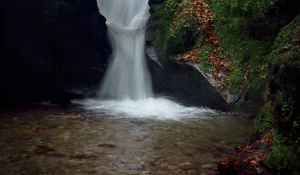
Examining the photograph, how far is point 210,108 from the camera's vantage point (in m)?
11.5

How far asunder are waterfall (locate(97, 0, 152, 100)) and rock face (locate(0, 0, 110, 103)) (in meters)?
0.34

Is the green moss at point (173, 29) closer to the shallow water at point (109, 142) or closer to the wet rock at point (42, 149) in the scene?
the shallow water at point (109, 142)

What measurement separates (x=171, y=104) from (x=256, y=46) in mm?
2784

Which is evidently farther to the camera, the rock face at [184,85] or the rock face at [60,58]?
the rock face at [60,58]

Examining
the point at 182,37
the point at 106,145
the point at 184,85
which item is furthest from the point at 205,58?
the point at 106,145

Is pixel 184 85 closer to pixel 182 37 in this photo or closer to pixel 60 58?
pixel 182 37

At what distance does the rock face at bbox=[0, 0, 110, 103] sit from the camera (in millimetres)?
11758

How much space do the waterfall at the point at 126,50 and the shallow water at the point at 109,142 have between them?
2067mm

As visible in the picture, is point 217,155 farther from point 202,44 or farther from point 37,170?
point 202,44

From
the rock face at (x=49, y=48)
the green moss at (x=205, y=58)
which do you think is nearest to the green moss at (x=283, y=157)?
the green moss at (x=205, y=58)

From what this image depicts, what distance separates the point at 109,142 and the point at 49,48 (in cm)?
484

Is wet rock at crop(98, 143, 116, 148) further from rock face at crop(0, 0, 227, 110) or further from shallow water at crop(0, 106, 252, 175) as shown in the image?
rock face at crop(0, 0, 227, 110)

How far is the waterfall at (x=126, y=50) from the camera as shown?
13.0m

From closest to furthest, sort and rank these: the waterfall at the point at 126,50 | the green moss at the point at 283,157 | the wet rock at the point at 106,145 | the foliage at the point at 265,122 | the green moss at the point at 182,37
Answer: the green moss at the point at 283,157 → the foliage at the point at 265,122 → the wet rock at the point at 106,145 → the green moss at the point at 182,37 → the waterfall at the point at 126,50
